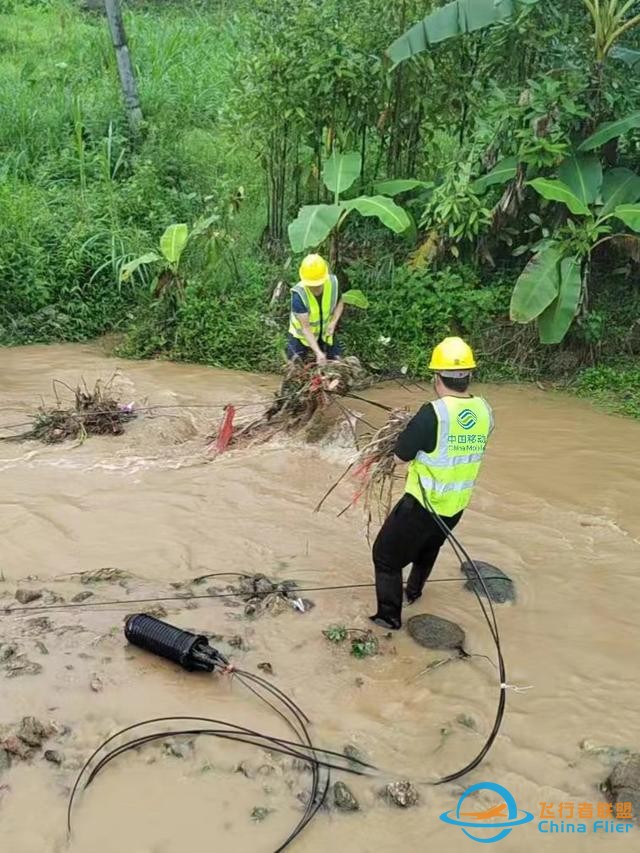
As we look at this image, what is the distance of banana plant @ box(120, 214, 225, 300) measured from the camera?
9.73m

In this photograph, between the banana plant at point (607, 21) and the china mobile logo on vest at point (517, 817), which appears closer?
the china mobile logo on vest at point (517, 817)

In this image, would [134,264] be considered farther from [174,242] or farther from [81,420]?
[81,420]

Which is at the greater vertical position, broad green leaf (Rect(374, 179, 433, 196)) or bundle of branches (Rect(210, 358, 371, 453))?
broad green leaf (Rect(374, 179, 433, 196))

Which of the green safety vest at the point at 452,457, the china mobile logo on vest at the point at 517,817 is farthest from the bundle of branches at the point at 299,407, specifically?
the china mobile logo on vest at the point at 517,817

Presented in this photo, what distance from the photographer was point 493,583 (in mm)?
5191

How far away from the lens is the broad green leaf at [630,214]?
26.5ft

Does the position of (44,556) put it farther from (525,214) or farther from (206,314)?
(525,214)

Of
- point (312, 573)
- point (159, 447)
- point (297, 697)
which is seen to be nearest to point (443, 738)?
point (297, 697)

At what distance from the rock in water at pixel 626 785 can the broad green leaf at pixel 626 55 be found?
7864 millimetres

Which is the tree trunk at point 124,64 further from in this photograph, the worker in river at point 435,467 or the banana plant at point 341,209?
the worker in river at point 435,467

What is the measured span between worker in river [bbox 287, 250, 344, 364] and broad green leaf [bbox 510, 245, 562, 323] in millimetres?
1952

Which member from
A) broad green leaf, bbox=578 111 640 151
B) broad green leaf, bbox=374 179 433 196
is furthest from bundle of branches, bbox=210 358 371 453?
broad green leaf, bbox=578 111 640 151

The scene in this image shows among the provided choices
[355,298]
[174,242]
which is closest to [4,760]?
[355,298]

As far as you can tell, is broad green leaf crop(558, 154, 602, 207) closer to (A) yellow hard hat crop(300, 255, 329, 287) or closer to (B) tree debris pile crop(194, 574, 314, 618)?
(A) yellow hard hat crop(300, 255, 329, 287)
